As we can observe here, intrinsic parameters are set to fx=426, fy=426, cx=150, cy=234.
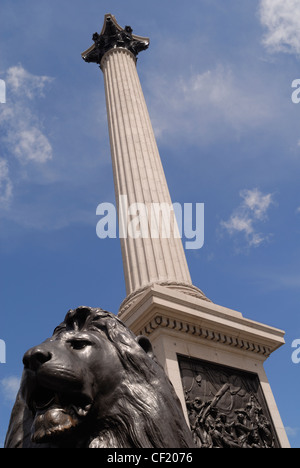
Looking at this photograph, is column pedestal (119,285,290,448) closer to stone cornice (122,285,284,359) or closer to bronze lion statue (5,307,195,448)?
stone cornice (122,285,284,359)

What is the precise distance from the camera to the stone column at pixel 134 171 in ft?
35.8

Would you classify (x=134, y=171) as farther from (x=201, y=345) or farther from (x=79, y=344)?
(x=79, y=344)

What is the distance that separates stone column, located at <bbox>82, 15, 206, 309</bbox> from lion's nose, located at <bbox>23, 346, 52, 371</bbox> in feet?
24.2

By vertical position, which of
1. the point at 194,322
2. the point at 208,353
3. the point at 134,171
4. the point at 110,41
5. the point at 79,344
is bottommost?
the point at 79,344

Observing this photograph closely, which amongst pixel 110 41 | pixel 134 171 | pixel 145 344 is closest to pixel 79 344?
pixel 145 344

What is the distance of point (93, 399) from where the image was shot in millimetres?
2842

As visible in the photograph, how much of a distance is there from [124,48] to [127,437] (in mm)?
18332

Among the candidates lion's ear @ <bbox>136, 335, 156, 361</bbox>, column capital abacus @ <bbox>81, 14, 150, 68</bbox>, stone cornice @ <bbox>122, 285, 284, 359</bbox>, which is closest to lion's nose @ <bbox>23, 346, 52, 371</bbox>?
lion's ear @ <bbox>136, 335, 156, 361</bbox>

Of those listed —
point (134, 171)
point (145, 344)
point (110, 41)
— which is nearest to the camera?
point (145, 344)

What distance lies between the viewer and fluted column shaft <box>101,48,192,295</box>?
35.9 feet

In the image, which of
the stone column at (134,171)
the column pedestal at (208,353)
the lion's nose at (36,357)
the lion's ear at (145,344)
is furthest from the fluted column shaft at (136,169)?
the lion's nose at (36,357)

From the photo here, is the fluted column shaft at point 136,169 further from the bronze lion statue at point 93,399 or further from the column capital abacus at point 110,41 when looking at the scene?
the bronze lion statue at point 93,399

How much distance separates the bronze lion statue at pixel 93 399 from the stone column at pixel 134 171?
7.00 meters

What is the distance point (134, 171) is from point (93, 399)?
35.4 feet
